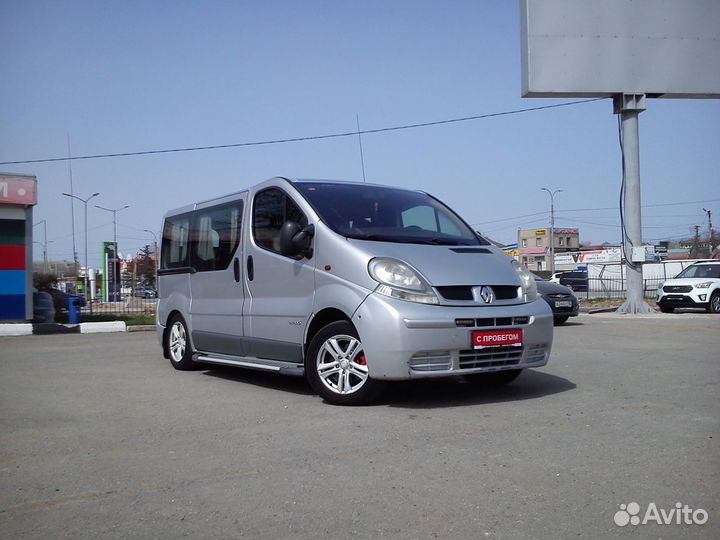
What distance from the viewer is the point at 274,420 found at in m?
5.33

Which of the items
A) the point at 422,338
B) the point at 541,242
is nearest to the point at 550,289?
the point at 422,338

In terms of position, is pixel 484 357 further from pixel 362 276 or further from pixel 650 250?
pixel 650 250

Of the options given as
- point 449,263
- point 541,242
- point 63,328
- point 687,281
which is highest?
point 541,242

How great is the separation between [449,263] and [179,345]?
13.9ft

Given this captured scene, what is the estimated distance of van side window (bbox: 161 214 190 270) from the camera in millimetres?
8672

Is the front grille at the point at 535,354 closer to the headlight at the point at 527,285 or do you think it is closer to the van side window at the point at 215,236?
the headlight at the point at 527,285

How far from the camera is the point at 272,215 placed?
6910 millimetres

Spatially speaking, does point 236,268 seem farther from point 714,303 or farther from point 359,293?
point 714,303

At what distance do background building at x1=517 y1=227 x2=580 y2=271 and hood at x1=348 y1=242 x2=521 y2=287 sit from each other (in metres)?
97.1

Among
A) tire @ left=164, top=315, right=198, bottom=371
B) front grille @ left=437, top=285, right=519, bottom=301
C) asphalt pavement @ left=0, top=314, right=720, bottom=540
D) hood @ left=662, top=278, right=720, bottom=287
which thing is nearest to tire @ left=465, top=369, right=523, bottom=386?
asphalt pavement @ left=0, top=314, right=720, bottom=540

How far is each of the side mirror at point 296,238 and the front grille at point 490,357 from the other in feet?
5.57

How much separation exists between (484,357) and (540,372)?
2.04 m

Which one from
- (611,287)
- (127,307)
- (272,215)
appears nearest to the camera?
(272,215)

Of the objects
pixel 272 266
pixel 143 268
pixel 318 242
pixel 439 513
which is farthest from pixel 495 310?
pixel 143 268
